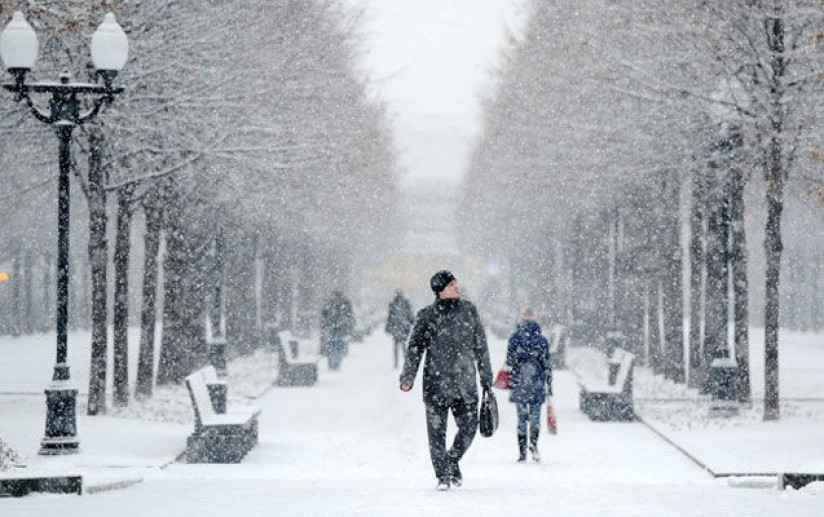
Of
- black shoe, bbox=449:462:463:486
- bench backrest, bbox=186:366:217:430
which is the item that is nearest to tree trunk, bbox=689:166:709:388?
bench backrest, bbox=186:366:217:430

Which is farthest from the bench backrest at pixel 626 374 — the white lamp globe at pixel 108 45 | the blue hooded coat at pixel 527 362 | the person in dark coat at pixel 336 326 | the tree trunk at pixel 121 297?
the person in dark coat at pixel 336 326

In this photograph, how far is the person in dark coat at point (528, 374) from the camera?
1683cm

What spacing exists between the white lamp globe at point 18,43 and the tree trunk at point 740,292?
1141 cm

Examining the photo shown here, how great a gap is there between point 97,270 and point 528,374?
323 inches

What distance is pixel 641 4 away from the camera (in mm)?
24797

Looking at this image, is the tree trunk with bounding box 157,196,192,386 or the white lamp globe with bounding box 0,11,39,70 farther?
the tree trunk with bounding box 157,196,192,386

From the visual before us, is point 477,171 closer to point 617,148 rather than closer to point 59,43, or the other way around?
point 617,148

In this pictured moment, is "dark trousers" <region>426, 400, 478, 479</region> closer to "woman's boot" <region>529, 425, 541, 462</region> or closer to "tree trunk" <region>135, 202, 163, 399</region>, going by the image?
"woman's boot" <region>529, 425, 541, 462</region>

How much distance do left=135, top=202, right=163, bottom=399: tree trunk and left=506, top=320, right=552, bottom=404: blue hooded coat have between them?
10357 millimetres

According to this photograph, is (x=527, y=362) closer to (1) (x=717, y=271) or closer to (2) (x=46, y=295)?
(1) (x=717, y=271)

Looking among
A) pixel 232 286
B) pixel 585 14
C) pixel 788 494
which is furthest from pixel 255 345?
pixel 788 494

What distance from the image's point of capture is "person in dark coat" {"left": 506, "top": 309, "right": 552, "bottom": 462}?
1683 centimetres

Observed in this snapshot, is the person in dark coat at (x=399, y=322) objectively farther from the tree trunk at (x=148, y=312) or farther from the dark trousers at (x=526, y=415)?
the dark trousers at (x=526, y=415)

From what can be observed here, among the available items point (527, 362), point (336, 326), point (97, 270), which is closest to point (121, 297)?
point (97, 270)
